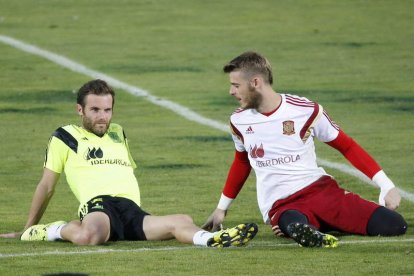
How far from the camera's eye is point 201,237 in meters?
10.2

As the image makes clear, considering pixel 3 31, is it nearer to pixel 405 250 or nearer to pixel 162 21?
pixel 162 21

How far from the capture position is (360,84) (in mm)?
22984

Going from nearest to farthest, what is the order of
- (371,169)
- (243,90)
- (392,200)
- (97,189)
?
(392,200) → (371,169) → (243,90) → (97,189)

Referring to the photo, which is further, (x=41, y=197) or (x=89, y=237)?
(x=41, y=197)

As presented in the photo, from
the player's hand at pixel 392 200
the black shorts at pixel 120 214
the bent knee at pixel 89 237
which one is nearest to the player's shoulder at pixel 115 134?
the black shorts at pixel 120 214

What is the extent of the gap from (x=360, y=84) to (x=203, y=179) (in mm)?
8751

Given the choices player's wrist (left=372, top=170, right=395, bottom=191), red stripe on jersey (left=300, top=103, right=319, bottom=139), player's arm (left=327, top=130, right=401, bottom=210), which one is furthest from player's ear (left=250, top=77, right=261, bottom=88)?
player's wrist (left=372, top=170, right=395, bottom=191)

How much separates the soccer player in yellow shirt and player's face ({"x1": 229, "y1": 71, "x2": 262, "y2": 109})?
2.92ft

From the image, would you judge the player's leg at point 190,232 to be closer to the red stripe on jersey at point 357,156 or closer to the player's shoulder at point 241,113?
the player's shoulder at point 241,113

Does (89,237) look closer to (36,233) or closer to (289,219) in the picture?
(36,233)

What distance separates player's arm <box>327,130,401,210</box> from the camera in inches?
400

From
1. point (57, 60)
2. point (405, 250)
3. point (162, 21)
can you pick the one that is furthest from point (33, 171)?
point (162, 21)

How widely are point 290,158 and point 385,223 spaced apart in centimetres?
78

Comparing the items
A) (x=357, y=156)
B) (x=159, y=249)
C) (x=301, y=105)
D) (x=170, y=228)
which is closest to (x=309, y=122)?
(x=301, y=105)
